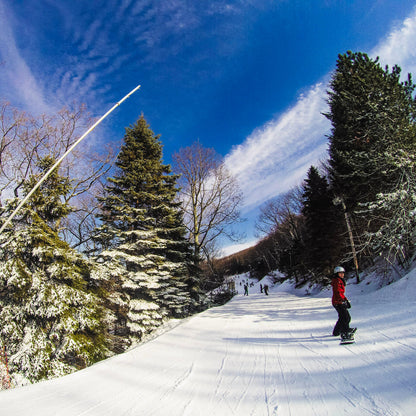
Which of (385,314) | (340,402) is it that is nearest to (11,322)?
(340,402)

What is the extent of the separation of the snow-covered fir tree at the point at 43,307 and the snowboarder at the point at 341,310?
7.47 metres

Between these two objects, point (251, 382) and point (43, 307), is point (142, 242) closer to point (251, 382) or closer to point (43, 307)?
point (43, 307)

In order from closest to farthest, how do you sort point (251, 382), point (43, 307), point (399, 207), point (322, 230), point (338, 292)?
point (251, 382)
point (338, 292)
point (43, 307)
point (399, 207)
point (322, 230)

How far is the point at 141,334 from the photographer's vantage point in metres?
9.83

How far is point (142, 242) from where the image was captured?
10.9 metres

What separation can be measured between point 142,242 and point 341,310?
345 inches

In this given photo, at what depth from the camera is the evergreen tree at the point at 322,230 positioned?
1689cm

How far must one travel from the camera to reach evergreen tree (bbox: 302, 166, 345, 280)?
16.9 m

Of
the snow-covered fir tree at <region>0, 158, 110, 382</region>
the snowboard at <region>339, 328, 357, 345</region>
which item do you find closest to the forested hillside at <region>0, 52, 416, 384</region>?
the snow-covered fir tree at <region>0, 158, 110, 382</region>

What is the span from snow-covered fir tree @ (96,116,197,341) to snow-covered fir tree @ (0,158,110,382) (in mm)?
1758

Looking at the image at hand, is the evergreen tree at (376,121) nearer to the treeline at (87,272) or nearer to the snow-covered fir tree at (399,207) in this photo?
the snow-covered fir tree at (399,207)

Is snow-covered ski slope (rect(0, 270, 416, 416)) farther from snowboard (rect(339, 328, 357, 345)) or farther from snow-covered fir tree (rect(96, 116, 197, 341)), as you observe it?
snow-covered fir tree (rect(96, 116, 197, 341))

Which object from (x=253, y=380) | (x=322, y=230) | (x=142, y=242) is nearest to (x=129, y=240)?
(x=142, y=242)

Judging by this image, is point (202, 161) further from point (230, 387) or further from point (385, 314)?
point (230, 387)
